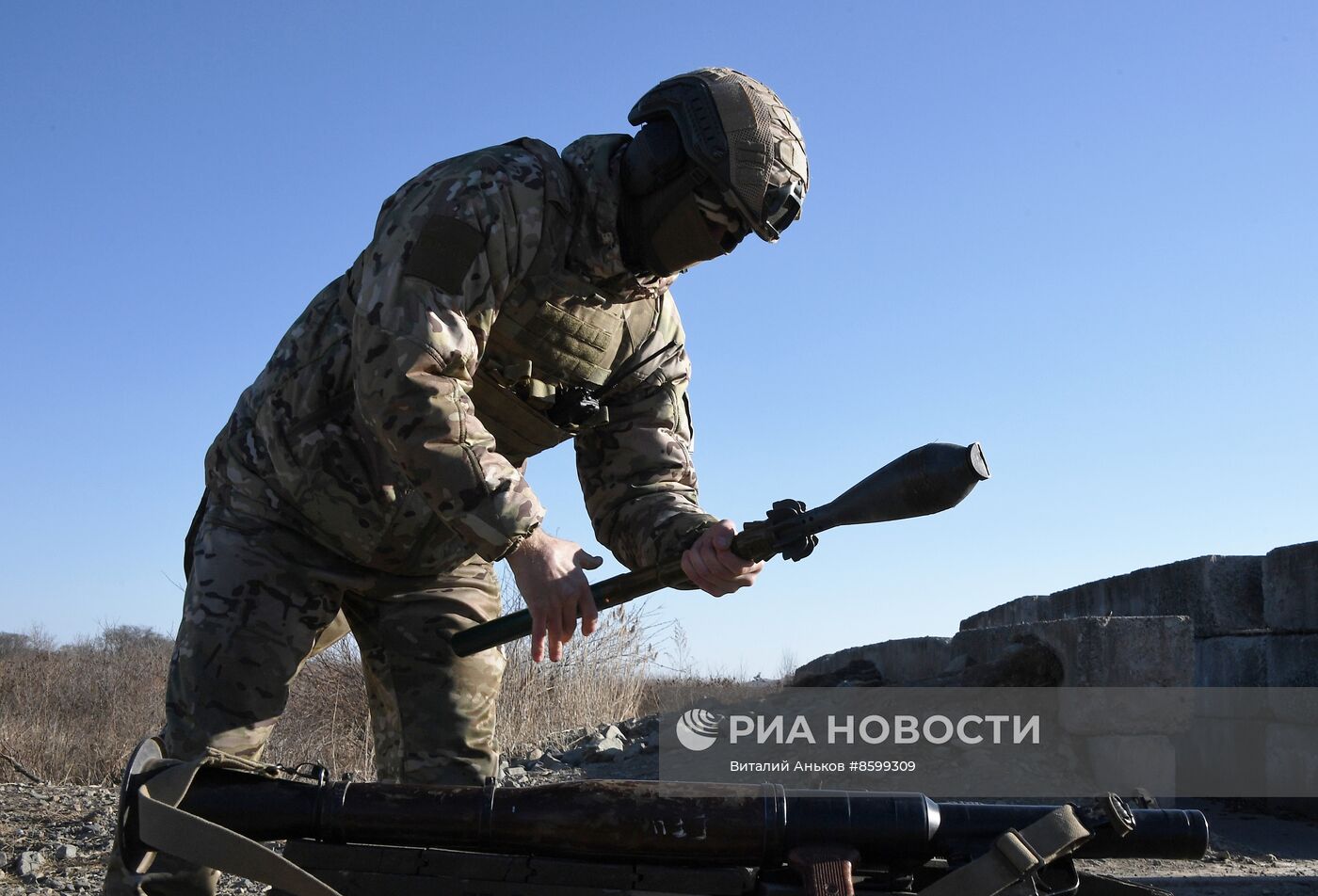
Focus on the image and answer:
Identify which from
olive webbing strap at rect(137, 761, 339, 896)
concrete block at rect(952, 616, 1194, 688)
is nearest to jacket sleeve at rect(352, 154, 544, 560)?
olive webbing strap at rect(137, 761, 339, 896)

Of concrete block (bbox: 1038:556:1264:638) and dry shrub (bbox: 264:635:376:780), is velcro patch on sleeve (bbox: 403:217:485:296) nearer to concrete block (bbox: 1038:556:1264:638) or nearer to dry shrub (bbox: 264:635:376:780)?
concrete block (bbox: 1038:556:1264:638)

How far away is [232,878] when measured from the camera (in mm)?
3977

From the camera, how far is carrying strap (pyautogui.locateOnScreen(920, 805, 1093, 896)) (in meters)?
1.88

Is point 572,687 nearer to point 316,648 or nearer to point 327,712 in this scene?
point 327,712

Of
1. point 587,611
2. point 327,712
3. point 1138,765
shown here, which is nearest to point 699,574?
point 587,611

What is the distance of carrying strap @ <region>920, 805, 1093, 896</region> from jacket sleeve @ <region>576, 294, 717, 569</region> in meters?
1.25

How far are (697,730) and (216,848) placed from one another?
558 centimetres

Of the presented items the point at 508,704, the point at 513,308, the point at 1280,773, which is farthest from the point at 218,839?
the point at 508,704

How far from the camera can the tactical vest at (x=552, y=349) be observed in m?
2.78

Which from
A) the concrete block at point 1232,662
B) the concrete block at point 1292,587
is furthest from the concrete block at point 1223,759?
the concrete block at point 1292,587

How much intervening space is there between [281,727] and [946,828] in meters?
7.72

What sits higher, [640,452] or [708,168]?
[708,168]

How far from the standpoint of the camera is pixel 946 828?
1983 mm

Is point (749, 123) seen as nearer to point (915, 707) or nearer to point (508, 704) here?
point (915, 707)
